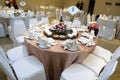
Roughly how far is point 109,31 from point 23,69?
3.92 meters

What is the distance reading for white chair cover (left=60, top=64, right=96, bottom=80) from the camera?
6.91ft

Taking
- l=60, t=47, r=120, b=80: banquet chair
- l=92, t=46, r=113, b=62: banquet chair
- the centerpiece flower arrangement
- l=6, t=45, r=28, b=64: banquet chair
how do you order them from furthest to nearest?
1. the centerpiece flower arrangement
2. l=92, t=46, r=113, b=62: banquet chair
3. l=6, t=45, r=28, b=64: banquet chair
4. l=60, t=47, r=120, b=80: banquet chair

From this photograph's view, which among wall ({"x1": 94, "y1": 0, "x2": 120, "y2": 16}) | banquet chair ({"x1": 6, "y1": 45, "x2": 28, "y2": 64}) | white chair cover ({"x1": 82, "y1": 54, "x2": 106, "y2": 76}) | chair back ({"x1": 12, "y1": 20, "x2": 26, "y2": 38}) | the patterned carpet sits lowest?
the patterned carpet

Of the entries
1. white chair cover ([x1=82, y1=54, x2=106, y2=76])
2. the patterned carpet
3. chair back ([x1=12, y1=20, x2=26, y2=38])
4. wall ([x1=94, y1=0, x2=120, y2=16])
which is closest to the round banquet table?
white chair cover ([x1=82, y1=54, x2=106, y2=76])

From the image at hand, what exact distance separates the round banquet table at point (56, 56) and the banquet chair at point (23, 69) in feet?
0.53

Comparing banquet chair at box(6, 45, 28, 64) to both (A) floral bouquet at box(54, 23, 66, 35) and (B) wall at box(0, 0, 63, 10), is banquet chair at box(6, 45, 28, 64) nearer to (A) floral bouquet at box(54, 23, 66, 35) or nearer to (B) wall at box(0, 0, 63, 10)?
(A) floral bouquet at box(54, 23, 66, 35)

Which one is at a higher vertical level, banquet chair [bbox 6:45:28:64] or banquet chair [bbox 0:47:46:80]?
banquet chair [bbox 6:45:28:64]

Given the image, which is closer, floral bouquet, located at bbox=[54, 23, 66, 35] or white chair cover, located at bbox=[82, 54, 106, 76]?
white chair cover, located at bbox=[82, 54, 106, 76]

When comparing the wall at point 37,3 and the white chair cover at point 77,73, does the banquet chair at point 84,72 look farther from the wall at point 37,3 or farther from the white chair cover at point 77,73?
the wall at point 37,3

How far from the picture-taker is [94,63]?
2504 millimetres

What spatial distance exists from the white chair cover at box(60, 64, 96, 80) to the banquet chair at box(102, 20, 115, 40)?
3.27m

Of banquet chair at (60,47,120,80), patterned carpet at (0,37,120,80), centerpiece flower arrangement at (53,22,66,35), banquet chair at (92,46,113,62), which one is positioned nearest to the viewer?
banquet chair at (60,47,120,80)

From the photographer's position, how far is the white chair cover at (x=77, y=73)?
2.11 metres

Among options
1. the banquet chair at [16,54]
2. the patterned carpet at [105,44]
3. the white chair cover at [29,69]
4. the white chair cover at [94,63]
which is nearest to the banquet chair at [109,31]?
the patterned carpet at [105,44]
